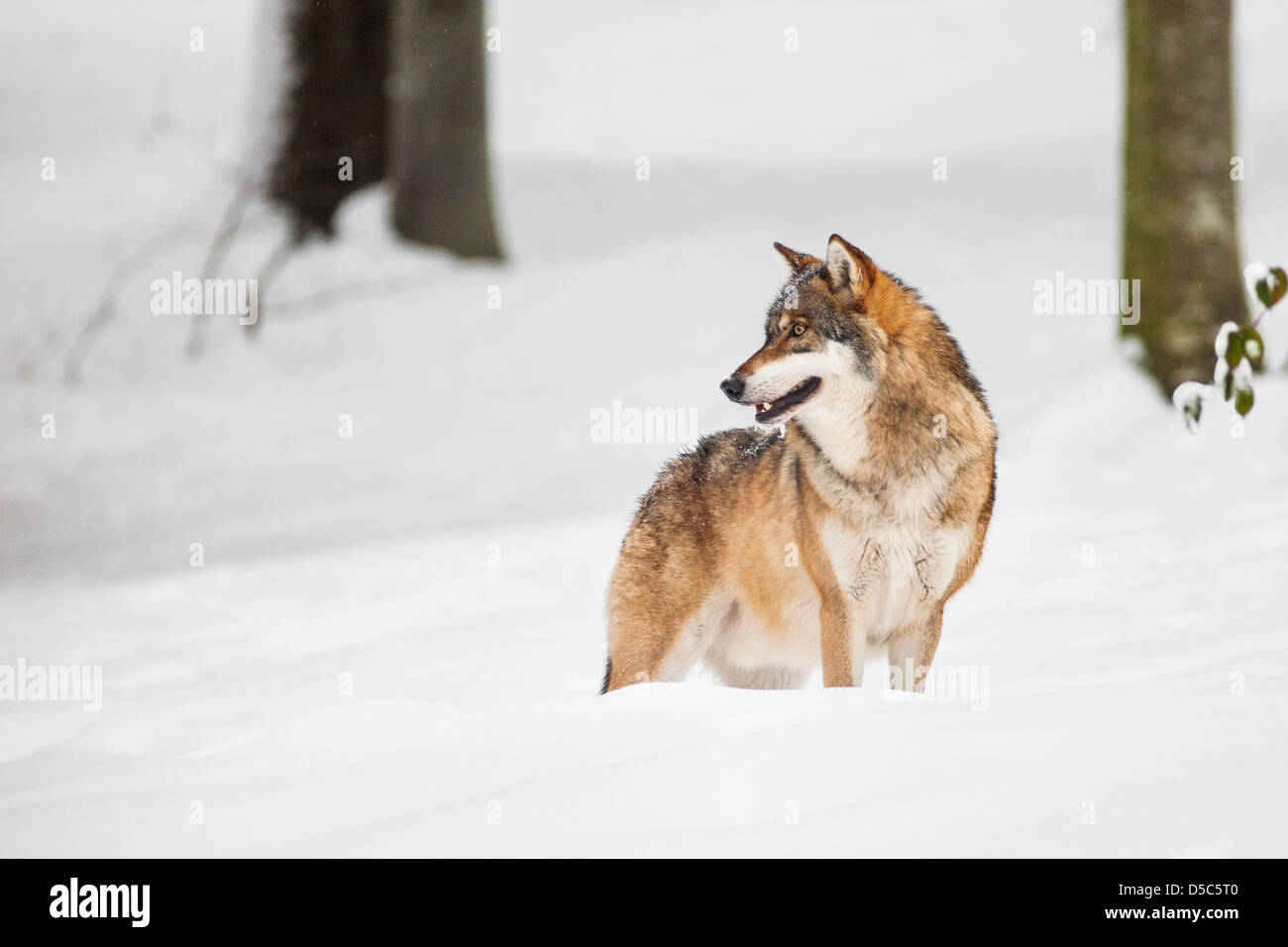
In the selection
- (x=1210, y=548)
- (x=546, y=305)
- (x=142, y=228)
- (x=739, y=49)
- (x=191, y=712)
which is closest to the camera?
(x=191, y=712)

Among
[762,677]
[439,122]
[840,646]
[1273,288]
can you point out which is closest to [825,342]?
[840,646]

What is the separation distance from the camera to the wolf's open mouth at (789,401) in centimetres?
433

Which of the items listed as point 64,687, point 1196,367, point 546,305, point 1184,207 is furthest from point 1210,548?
point 546,305

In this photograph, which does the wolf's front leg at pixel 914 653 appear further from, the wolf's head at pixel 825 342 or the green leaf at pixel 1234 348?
the green leaf at pixel 1234 348

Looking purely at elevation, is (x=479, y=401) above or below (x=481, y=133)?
below

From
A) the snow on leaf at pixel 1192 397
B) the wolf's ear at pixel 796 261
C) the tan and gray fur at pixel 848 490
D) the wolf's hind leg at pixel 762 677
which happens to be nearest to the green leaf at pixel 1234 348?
the snow on leaf at pixel 1192 397

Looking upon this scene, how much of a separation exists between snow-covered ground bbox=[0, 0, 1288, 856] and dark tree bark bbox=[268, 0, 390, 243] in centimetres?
64

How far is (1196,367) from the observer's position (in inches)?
338

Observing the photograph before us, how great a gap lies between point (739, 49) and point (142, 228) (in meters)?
8.53

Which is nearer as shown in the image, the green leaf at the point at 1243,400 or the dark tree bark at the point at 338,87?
the green leaf at the point at 1243,400

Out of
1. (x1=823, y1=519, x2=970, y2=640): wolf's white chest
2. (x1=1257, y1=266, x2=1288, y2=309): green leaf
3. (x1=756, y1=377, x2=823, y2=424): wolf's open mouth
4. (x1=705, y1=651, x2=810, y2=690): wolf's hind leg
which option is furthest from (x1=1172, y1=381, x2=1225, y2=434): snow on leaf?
(x1=705, y1=651, x2=810, y2=690): wolf's hind leg

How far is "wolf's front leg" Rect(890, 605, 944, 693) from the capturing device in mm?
4602

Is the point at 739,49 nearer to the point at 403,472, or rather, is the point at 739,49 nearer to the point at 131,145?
the point at 131,145

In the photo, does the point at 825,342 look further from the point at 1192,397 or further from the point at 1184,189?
the point at 1184,189
